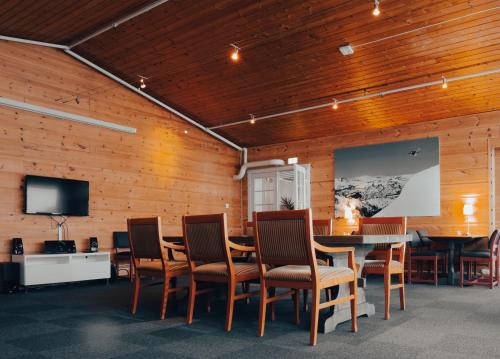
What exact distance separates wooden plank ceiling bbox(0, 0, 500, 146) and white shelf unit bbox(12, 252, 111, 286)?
11.0 feet

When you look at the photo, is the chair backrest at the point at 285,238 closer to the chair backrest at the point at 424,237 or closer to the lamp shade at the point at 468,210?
the chair backrest at the point at 424,237

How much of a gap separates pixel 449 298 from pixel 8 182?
6.30m

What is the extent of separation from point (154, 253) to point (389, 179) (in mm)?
5809

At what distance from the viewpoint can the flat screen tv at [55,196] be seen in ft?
22.8

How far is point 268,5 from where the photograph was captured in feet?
19.3

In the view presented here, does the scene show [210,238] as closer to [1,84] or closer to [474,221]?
[1,84]

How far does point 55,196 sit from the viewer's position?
7.22 m

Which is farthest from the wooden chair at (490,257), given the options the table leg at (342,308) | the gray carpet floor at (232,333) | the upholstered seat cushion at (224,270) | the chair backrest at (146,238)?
the chair backrest at (146,238)

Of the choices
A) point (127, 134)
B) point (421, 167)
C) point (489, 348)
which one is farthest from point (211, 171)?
point (489, 348)

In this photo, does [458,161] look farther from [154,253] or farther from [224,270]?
[154,253]

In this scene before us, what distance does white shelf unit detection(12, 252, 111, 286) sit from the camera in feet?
21.0

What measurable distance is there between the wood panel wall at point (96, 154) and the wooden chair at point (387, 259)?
489 centimetres

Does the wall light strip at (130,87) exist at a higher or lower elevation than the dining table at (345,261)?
higher

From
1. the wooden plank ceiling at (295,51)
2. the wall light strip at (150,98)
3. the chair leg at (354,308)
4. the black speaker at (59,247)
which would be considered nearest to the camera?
the chair leg at (354,308)
